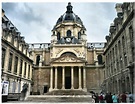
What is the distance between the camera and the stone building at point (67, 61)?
4116cm

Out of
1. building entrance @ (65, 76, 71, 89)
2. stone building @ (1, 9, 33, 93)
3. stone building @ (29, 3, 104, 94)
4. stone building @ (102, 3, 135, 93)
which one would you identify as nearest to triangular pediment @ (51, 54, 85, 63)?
stone building @ (29, 3, 104, 94)

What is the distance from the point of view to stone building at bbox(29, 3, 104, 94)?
41156 mm

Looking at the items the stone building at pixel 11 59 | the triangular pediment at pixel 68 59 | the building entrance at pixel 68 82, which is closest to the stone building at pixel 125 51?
the triangular pediment at pixel 68 59

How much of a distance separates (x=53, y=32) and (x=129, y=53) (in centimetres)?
3619

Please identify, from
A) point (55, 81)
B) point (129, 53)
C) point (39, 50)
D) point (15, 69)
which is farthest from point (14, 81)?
point (39, 50)

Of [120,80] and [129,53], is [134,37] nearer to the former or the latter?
[129,53]

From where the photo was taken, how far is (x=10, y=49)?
2597 centimetres

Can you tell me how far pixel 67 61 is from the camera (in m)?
41.2

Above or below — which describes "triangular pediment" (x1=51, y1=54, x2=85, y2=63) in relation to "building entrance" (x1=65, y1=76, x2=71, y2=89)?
above

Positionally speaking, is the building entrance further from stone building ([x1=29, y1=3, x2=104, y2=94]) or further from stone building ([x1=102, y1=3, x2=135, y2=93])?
stone building ([x1=102, y1=3, x2=135, y2=93])

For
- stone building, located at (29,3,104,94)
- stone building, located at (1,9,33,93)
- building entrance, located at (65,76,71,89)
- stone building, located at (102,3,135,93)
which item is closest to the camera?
stone building, located at (102,3,135,93)

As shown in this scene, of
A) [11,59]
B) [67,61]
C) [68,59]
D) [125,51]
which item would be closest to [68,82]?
A: [67,61]

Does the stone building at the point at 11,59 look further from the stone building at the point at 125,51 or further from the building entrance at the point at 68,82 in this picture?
the stone building at the point at 125,51

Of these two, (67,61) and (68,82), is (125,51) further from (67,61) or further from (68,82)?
(68,82)
